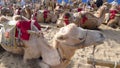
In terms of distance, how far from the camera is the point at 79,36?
11.3ft

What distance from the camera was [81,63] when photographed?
5375mm

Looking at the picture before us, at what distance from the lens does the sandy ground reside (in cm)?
436

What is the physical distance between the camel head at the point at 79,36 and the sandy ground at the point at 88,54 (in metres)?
0.87

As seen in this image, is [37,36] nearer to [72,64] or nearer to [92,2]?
[72,64]

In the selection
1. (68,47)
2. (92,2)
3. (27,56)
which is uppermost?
(68,47)

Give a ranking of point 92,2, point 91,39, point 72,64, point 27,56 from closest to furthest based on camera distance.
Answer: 1. point 91,39
2. point 27,56
3. point 72,64
4. point 92,2

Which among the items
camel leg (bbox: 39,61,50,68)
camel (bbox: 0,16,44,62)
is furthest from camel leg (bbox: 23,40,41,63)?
camel leg (bbox: 39,61,50,68)

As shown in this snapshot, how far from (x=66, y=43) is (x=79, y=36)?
8.4 inches

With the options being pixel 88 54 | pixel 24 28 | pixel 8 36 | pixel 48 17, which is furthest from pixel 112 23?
pixel 24 28

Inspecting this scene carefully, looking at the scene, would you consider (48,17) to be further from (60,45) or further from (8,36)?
(60,45)

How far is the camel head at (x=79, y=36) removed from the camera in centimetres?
340

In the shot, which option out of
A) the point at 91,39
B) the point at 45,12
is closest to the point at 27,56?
the point at 91,39

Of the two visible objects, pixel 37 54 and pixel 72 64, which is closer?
pixel 37 54

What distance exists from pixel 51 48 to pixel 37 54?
10.5 inches
